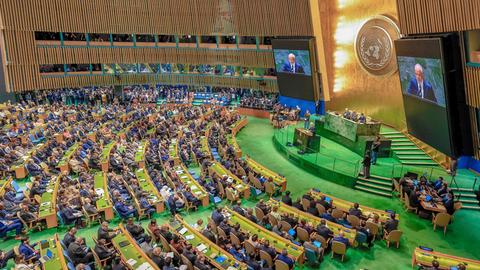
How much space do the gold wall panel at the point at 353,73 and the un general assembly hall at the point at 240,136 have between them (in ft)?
0.30

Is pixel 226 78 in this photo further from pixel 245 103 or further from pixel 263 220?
pixel 263 220

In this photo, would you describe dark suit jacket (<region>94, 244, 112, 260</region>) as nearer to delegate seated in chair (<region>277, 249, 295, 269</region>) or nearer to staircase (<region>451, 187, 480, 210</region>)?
delegate seated in chair (<region>277, 249, 295, 269</region>)

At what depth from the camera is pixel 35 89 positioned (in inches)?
1104

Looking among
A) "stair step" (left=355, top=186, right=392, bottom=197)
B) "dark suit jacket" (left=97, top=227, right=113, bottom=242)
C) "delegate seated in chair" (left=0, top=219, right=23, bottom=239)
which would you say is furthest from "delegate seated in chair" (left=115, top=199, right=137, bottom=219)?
"stair step" (left=355, top=186, right=392, bottom=197)

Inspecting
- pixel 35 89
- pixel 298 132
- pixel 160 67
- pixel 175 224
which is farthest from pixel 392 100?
pixel 35 89

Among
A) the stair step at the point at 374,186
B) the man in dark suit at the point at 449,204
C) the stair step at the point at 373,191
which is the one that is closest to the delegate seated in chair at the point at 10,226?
the stair step at the point at 373,191

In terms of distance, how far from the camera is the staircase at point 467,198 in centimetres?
1319

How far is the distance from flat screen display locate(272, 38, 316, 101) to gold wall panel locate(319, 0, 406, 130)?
1672mm

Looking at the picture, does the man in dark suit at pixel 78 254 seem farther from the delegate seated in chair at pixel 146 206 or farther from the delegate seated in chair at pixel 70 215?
the delegate seated in chair at pixel 146 206

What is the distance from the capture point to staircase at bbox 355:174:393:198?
14465mm

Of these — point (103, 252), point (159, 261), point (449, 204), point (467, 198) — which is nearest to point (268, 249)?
point (159, 261)

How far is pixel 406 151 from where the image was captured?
17.3 m

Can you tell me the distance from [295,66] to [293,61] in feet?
1.09

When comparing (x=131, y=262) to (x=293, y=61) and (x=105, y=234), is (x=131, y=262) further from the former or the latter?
(x=293, y=61)
